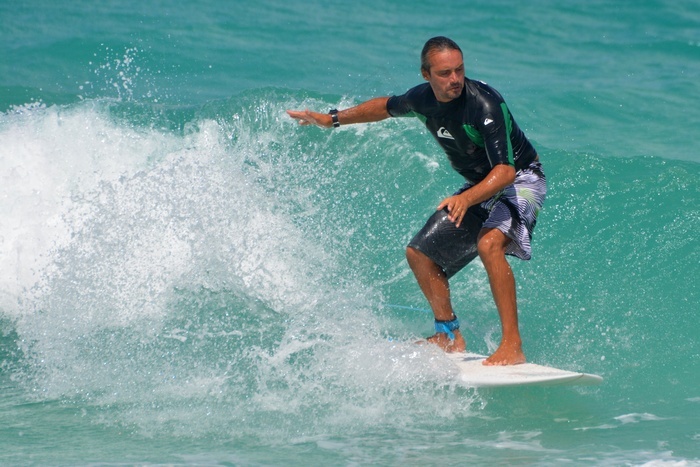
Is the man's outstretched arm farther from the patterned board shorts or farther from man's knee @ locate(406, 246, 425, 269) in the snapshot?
man's knee @ locate(406, 246, 425, 269)

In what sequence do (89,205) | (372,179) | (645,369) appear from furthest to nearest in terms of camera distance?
1. (372,179)
2. (89,205)
3. (645,369)

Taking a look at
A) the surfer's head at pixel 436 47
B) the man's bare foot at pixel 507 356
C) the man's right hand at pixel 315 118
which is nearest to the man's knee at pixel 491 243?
the man's bare foot at pixel 507 356

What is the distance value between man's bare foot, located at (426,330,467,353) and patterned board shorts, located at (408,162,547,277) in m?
0.40

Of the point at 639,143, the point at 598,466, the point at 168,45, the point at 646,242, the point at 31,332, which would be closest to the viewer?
the point at 598,466

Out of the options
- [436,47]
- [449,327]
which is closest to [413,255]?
[449,327]

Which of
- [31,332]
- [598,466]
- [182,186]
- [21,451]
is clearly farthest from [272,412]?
[182,186]

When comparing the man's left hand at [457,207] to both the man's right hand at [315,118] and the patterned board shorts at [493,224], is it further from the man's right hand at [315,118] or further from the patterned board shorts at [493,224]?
the man's right hand at [315,118]

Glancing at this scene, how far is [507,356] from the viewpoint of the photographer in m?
5.35

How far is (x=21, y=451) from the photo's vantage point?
4.46 metres

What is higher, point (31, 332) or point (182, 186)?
point (182, 186)

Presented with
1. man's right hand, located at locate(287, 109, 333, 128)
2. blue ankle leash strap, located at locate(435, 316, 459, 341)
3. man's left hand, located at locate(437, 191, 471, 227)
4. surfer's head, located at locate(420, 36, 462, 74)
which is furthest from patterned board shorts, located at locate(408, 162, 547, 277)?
man's right hand, located at locate(287, 109, 333, 128)

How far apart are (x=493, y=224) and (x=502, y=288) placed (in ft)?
1.26

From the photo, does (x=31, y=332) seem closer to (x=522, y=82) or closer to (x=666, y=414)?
(x=666, y=414)

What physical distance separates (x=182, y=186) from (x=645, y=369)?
370 cm
